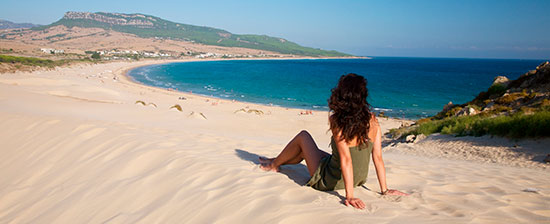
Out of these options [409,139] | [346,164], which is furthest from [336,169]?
[409,139]

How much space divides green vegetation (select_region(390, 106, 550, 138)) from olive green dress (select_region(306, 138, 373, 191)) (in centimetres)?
585

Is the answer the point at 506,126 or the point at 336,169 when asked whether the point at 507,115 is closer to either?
the point at 506,126

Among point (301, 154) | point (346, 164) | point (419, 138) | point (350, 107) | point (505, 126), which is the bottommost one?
point (419, 138)

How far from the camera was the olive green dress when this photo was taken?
3.12 metres

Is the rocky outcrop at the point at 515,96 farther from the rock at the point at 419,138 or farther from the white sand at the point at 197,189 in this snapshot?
the white sand at the point at 197,189

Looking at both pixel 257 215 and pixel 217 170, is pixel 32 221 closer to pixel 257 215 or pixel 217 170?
pixel 217 170

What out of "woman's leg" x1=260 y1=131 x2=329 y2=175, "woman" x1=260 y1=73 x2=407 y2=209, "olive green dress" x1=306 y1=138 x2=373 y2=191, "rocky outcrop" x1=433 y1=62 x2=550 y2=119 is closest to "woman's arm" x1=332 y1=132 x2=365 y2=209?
"woman" x1=260 y1=73 x2=407 y2=209

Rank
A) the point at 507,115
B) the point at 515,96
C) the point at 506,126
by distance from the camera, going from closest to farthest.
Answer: the point at 506,126, the point at 507,115, the point at 515,96

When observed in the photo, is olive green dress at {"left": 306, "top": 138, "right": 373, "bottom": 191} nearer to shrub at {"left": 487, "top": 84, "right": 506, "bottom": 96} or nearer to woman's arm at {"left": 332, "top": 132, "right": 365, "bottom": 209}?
woman's arm at {"left": 332, "top": 132, "right": 365, "bottom": 209}

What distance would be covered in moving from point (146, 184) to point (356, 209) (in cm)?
235

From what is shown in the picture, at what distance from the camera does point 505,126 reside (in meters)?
7.59

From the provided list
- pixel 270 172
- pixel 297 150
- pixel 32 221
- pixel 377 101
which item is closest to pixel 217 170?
pixel 270 172

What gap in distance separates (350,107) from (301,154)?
111cm

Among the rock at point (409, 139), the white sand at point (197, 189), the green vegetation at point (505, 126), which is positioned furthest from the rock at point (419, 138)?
the white sand at point (197, 189)
